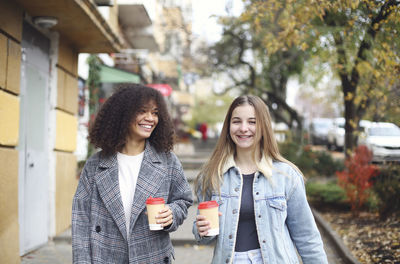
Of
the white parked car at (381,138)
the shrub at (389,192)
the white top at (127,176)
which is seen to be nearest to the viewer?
the white top at (127,176)

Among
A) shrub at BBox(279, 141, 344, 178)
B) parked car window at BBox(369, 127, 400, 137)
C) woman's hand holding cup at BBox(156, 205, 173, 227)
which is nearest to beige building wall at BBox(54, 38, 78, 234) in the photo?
woman's hand holding cup at BBox(156, 205, 173, 227)

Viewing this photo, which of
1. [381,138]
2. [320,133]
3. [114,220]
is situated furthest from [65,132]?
[320,133]

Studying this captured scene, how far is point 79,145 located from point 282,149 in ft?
25.3

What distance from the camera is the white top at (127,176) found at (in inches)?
116

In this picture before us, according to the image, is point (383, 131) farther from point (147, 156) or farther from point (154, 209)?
point (154, 209)

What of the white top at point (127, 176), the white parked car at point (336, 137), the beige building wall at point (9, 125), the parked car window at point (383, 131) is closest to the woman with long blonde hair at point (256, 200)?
the white top at point (127, 176)

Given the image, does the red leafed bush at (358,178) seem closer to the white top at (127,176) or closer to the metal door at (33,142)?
the metal door at (33,142)

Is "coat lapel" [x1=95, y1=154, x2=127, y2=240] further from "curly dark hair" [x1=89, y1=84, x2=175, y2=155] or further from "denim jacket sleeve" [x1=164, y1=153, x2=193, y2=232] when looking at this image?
"denim jacket sleeve" [x1=164, y1=153, x2=193, y2=232]

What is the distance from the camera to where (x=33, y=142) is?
6.72 m

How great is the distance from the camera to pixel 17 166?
5.65 meters

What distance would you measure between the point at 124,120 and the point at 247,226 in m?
1.09

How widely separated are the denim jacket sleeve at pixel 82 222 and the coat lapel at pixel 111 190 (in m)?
0.11

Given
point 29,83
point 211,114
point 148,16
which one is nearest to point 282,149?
point 148,16

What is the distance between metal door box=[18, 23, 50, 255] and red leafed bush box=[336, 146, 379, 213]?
570 centimetres
